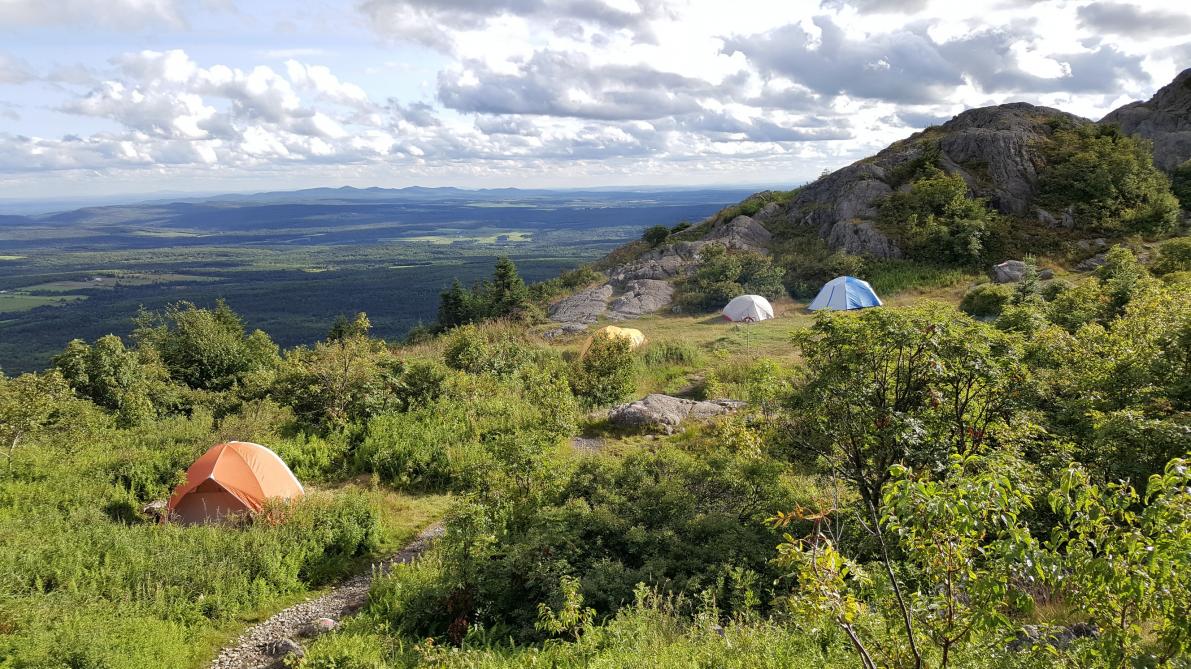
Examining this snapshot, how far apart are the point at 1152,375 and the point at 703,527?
4.95 meters

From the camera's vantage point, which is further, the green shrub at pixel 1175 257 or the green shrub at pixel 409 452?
the green shrub at pixel 1175 257

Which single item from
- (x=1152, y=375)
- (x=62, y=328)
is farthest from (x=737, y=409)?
(x=62, y=328)

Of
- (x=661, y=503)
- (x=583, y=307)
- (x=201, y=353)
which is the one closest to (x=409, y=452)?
(x=661, y=503)

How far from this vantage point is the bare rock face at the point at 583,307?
24891mm

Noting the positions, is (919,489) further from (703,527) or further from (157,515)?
(157,515)

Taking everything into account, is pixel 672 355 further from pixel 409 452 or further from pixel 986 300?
pixel 986 300

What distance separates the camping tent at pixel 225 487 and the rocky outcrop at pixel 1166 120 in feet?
136

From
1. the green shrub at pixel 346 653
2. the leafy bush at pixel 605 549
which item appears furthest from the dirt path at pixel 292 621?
the green shrub at pixel 346 653

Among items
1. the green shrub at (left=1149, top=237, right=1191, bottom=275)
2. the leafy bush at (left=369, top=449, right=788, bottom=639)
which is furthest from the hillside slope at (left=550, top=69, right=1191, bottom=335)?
the leafy bush at (left=369, top=449, right=788, bottom=639)

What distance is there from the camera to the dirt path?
6148mm

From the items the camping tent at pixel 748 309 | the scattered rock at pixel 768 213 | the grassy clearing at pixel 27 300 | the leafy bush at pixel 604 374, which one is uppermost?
the scattered rock at pixel 768 213

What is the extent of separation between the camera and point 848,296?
22578 millimetres

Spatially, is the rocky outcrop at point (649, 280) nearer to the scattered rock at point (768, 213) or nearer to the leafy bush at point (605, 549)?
the scattered rock at point (768, 213)

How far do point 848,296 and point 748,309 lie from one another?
3.68 m
